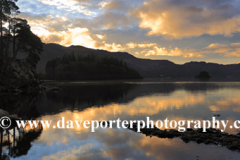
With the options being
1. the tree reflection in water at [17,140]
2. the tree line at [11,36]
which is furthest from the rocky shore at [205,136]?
the tree line at [11,36]

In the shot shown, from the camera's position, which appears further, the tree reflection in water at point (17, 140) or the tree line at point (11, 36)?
the tree line at point (11, 36)

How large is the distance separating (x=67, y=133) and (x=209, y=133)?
38.6 feet

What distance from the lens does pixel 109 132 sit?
16359 mm

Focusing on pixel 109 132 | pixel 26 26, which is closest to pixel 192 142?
pixel 109 132

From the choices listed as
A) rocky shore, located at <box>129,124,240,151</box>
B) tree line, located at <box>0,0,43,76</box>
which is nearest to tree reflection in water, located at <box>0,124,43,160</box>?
rocky shore, located at <box>129,124,240,151</box>

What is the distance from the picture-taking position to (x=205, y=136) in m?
14.9

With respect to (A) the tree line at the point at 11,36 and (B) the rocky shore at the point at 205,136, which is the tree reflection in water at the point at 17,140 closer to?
(B) the rocky shore at the point at 205,136

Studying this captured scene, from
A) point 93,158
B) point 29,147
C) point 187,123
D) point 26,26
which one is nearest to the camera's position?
point 93,158

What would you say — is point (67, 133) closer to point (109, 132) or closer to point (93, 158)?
point (109, 132)

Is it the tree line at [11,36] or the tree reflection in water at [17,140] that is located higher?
the tree line at [11,36]

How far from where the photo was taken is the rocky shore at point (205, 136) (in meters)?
13.4

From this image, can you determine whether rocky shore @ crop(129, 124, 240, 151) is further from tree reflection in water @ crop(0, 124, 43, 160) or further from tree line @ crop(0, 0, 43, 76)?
tree line @ crop(0, 0, 43, 76)

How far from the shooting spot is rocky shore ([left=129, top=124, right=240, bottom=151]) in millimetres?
13420

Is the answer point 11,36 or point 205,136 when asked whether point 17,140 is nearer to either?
point 205,136
